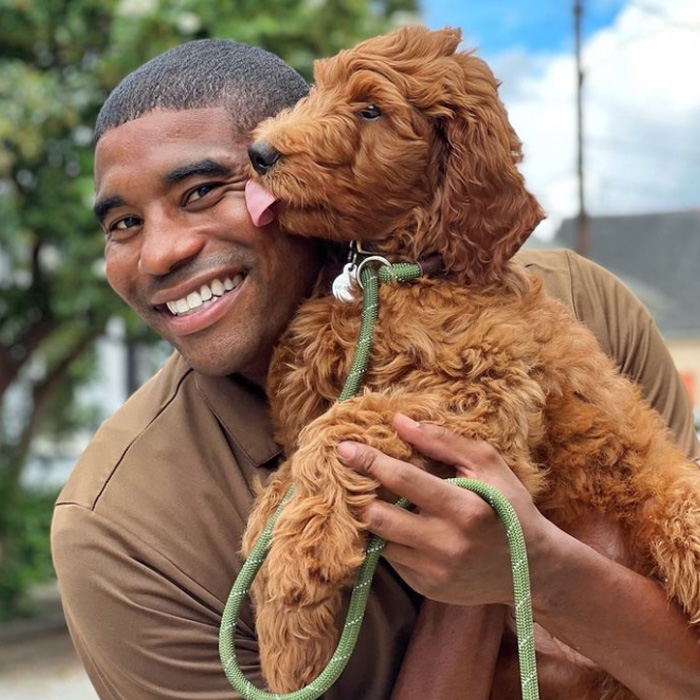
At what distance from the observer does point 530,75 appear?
7.28 m

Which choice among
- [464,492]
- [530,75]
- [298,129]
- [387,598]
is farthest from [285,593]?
[530,75]

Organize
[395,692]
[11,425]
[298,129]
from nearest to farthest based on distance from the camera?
[298,129] < [395,692] < [11,425]

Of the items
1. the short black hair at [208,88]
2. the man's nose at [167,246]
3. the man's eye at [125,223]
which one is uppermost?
the short black hair at [208,88]

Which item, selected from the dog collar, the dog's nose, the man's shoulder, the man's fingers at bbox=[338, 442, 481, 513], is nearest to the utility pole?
the man's shoulder

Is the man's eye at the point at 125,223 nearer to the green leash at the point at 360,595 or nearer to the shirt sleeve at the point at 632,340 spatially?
the green leash at the point at 360,595

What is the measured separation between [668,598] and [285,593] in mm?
923

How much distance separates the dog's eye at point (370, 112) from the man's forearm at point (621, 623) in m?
0.98

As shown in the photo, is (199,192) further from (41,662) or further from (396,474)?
(41,662)

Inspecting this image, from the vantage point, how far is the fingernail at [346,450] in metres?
2.05

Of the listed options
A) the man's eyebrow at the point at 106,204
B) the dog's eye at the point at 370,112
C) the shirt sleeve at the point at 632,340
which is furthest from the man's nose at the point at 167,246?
the shirt sleeve at the point at 632,340

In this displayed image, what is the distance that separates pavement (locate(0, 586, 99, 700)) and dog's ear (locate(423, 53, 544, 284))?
27.1 ft

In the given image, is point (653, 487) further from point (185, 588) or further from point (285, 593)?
point (185, 588)

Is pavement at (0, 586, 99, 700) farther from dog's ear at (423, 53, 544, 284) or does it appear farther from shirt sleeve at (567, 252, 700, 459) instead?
dog's ear at (423, 53, 544, 284)

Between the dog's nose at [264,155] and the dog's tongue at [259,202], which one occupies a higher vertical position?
the dog's nose at [264,155]
